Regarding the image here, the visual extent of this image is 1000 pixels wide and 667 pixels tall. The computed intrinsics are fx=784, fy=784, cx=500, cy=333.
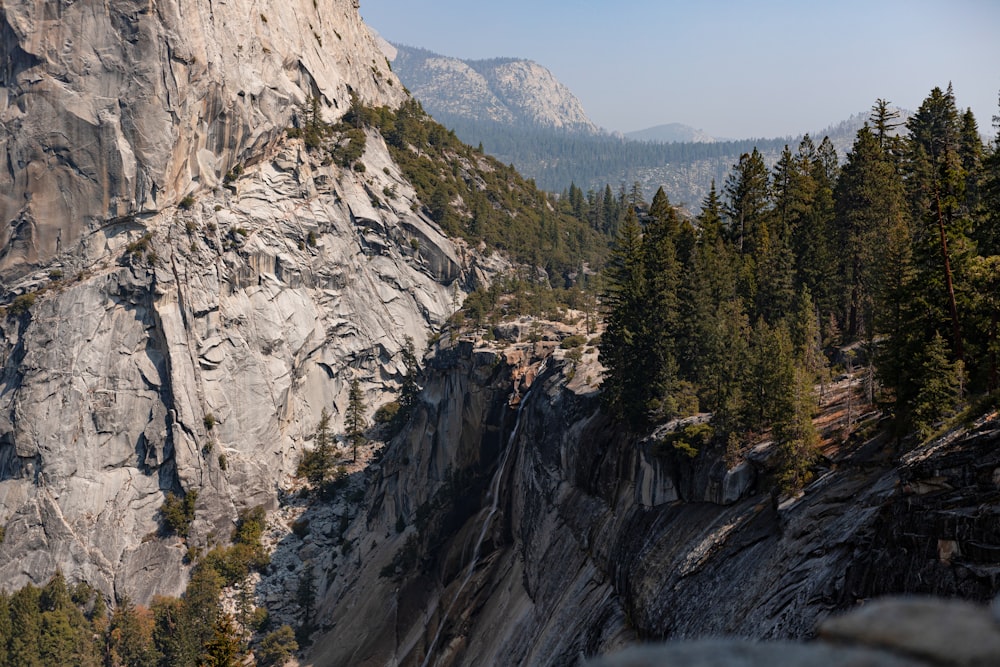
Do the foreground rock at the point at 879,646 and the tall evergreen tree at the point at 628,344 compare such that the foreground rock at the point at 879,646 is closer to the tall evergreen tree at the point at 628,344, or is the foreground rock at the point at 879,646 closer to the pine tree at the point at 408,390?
the tall evergreen tree at the point at 628,344

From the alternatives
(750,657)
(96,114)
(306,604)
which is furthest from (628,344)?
(96,114)

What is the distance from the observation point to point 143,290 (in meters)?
97.5

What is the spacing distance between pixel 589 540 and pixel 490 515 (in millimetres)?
22615

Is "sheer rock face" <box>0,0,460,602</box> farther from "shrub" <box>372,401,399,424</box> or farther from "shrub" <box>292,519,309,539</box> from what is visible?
"shrub" <box>372,401,399,424</box>

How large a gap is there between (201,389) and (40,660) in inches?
1330

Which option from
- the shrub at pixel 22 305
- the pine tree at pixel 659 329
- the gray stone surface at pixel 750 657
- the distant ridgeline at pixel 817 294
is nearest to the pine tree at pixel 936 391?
the distant ridgeline at pixel 817 294

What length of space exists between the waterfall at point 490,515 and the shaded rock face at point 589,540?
0.23 m

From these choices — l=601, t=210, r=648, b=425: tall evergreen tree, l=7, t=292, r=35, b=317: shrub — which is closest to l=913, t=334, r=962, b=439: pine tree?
l=601, t=210, r=648, b=425: tall evergreen tree

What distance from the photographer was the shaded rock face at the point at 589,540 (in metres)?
22.5

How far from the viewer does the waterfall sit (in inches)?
2532

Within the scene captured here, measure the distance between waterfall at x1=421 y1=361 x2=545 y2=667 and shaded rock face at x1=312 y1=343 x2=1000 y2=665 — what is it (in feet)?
0.77

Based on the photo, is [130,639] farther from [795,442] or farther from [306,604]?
[795,442]

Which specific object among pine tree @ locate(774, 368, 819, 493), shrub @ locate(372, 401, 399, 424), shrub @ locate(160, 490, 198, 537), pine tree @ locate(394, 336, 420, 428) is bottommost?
shrub @ locate(160, 490, 198, 537)

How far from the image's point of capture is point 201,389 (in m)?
98.8
